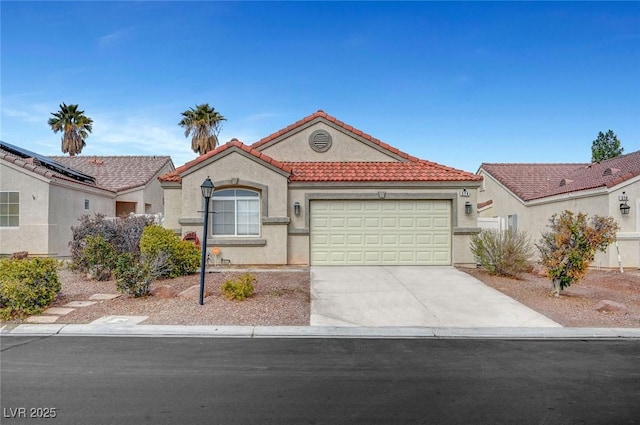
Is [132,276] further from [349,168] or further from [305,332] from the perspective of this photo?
[349,168]

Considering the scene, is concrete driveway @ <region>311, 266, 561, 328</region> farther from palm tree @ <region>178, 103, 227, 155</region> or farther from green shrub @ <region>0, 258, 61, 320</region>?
palm tree @ <region>178, 103, 227, 155</region>

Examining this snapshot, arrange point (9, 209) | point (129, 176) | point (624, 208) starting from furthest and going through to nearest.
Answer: point (129, 176)
point (9, 209)
point (624, 208)

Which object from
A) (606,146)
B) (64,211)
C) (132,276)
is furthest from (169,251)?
(606,146)

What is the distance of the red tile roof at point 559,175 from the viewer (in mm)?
17031

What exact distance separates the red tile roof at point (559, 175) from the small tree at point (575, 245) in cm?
660

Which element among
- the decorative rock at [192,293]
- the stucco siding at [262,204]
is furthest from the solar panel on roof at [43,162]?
the decorative rock at [192,293]

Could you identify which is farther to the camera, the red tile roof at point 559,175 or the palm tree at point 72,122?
the palm tree at point 72,122

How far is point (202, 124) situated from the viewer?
120 feet

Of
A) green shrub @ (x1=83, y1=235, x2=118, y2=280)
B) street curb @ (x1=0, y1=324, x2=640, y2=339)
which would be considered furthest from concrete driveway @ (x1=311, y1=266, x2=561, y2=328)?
green shrub @ (x1=83, y1=235, x2=118, y2=280)

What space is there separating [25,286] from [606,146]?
43040 mm

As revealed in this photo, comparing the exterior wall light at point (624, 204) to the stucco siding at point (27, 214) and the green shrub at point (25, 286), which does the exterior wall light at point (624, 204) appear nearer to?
the green shrub at point (25, 286)

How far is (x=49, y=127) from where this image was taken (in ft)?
121

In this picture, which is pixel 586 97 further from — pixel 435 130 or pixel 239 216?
pixel 239 216

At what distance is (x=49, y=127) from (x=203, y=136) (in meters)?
13.5
